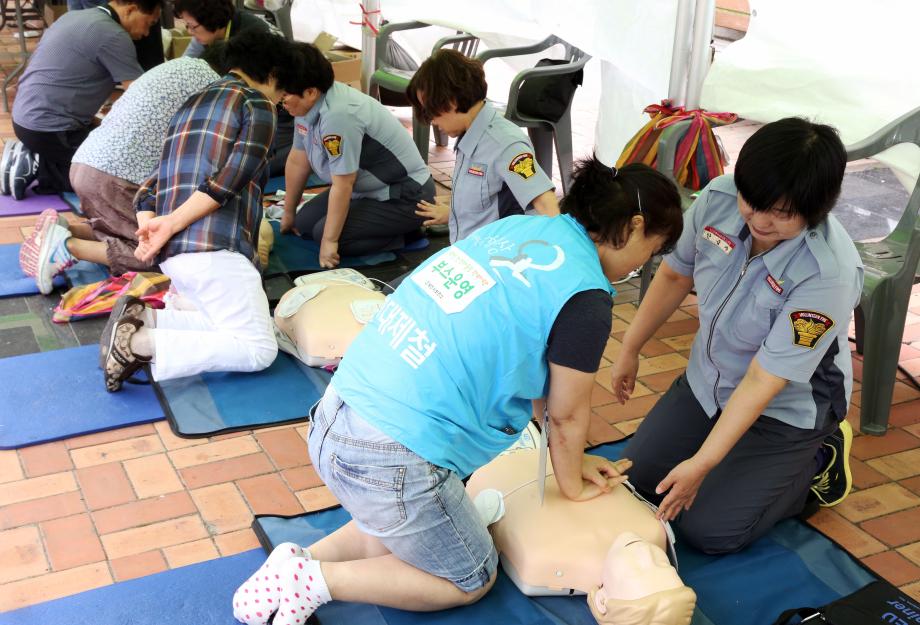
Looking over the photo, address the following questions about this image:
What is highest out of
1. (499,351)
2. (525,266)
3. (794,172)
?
(794,172)

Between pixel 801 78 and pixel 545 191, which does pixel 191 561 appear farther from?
pixel 801 78

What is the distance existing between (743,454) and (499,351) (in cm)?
85

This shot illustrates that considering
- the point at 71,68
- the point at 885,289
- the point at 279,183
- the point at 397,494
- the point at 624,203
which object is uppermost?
the point at 624,203

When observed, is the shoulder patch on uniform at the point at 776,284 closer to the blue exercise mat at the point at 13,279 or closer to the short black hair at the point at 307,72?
the short black hair at the point at 307,72

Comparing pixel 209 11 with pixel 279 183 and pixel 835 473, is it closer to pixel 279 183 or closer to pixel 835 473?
pixel 279 183

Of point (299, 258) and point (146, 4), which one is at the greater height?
point (146, 4)

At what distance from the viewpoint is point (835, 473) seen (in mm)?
2375

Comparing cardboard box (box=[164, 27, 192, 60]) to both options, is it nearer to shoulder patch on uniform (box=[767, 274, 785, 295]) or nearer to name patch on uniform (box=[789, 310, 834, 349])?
shoulder patch on uniform (box=[767, 274, 785, 295])

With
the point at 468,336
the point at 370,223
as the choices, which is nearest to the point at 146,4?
the point at 370,223

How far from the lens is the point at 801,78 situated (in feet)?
10.2

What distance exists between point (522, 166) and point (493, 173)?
0.35ft

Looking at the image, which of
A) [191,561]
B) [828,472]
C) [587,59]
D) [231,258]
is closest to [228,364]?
[231,258]

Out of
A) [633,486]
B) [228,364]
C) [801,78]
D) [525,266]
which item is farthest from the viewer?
[801,78]

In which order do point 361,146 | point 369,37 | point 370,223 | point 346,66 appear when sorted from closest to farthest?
point 361,146, point 370,223, point 369,37, point 346,66
